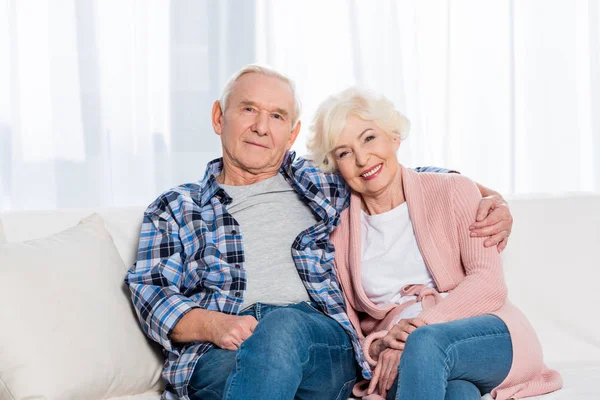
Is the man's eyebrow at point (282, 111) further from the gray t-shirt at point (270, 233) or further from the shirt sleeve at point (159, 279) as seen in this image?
the shirt sleeve at point (159, 279)

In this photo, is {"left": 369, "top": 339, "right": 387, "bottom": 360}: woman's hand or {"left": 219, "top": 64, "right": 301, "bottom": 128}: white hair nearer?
{"left": 369, "top": 339, "right": 387, "bottom": 360}: woman's hand

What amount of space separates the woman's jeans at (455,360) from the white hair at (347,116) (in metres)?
0.56

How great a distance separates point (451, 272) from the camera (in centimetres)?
182

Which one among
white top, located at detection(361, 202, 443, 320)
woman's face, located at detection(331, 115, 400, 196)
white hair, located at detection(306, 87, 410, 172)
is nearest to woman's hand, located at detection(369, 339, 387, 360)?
white top, located at detection(361, 202, 443, 320)

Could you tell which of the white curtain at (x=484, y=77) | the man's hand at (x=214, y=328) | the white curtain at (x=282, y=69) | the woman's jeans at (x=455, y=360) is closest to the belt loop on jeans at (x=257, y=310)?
the man's hand at (x=214, y=328)

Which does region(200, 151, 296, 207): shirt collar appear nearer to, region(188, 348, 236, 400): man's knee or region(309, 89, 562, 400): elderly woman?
region(309, 89, 562, 400): elderly woman

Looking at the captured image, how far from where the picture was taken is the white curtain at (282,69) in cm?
289

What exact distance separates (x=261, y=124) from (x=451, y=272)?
65 centimetres

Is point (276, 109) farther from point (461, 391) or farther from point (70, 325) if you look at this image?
point (461, 391)

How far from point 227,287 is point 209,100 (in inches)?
54.3

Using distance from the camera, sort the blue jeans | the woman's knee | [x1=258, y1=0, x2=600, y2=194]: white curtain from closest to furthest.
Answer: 1. the blue jeans
2. the woman's knee
3. [x1=258, y1=0, x2=600, y2=194]: white curtain

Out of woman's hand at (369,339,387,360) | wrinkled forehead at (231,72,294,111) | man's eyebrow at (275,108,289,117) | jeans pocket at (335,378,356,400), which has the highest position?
wrinkled forehead at (231,72,294,111)

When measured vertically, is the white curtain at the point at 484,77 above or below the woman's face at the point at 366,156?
above

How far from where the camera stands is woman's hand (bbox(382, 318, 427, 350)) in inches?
64.3
